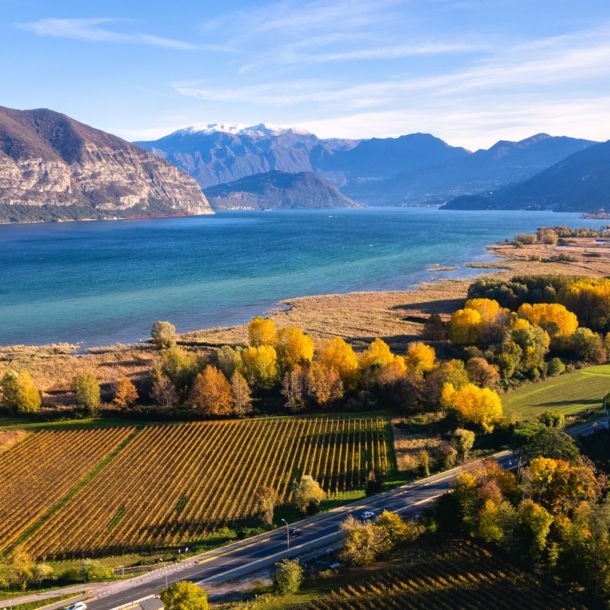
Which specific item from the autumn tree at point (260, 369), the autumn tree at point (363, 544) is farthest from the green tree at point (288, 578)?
the autumn tree at point (260, 369)

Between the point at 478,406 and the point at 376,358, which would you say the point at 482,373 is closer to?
the point at 478,406

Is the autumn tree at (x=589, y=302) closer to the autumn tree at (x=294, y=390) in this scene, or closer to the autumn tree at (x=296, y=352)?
the autumn tree at (x=296, y=352)

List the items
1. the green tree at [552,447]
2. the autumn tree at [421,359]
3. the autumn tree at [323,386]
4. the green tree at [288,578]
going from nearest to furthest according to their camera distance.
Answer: the green tree at [288,578], the green tree at [552,447], the autumn tree at [323,386], the autumn tree at [421,359]

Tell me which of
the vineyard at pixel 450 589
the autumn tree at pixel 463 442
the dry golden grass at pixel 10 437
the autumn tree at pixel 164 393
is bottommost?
the vineyard at pixel 450 589

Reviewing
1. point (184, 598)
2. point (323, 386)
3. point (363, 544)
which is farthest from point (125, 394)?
point (363, 544)

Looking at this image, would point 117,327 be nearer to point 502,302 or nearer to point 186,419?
point 186,419

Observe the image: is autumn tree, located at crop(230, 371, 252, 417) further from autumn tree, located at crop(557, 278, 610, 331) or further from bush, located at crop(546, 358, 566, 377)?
autumn tree, located at crop(557, 278, 610, 331)
